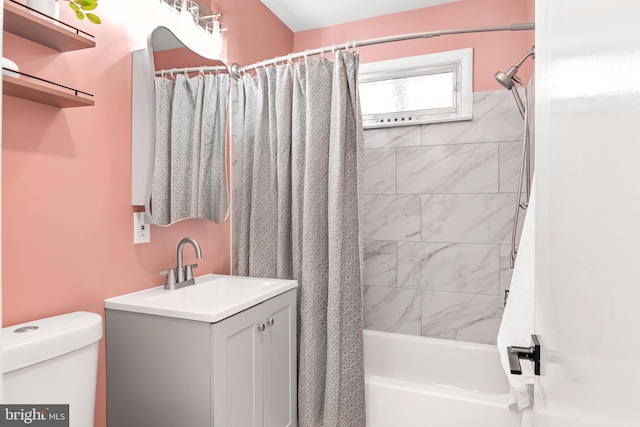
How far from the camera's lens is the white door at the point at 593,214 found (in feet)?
1.00

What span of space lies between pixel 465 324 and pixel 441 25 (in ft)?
6.79

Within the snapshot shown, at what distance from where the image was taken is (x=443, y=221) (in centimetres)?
263

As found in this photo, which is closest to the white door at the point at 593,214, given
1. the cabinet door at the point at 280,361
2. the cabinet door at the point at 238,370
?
the cabinet door at the point at 238,370

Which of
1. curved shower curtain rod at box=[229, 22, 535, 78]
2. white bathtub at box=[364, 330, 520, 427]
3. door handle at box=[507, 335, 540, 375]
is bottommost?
white bathtub at box=[364, 330, 520, 427]

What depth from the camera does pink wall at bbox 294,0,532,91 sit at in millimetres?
2471

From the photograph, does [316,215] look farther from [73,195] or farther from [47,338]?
[47,338]

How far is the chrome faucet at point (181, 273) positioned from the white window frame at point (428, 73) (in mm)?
1610

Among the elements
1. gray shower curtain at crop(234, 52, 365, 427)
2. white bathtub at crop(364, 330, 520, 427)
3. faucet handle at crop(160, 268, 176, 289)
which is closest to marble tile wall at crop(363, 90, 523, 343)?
white bathtub at crop(364, 330, 520, 427)

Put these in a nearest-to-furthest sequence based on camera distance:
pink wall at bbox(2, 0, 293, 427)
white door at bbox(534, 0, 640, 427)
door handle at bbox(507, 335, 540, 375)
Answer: white door at bbox(534, 0, 640, 427) → door handle at bbox(507, 335, 540, 375) → pink wall at bbox(2, 0, 293, 427)

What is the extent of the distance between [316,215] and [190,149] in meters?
0.72

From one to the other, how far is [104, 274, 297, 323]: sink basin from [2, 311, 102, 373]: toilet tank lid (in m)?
0.21

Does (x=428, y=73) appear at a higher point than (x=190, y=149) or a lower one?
higher

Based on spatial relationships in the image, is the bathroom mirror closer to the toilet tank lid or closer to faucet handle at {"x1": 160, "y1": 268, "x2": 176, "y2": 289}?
faucet handle at {"x1": 160, "y1": 268, "x2": 176, "y2": 289}

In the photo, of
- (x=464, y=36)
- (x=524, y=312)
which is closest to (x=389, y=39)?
(x=464, y=36)
